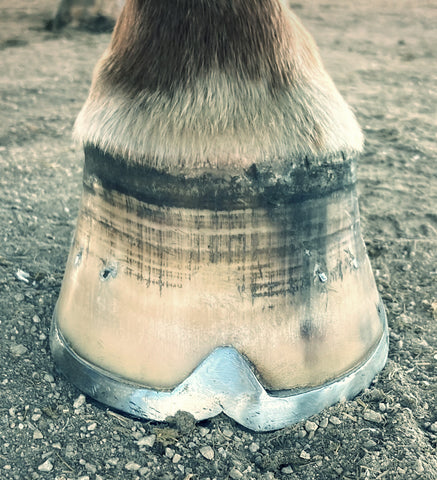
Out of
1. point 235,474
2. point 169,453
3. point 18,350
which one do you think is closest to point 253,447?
point 235,474

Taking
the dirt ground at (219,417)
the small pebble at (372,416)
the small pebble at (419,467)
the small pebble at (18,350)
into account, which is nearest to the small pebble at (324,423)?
the dirt ground at (219,417)

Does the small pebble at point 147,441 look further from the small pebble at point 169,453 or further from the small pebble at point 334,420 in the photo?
the small pebble at point 334,420

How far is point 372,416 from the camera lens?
1.56 metres

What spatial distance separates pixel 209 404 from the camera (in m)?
1.48

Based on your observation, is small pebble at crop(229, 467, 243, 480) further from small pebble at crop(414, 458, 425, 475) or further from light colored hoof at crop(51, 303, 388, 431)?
small pebble at crop(414, 458, 425, 475)

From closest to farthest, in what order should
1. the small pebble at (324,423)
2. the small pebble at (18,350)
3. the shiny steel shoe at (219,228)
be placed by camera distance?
the shiny steel shoe at (219,228)
the small pebble at (324,423)
the small pebble at (18,350)

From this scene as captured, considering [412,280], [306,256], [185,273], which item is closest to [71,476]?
[185,273]

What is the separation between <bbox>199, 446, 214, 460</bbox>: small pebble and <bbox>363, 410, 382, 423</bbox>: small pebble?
0.40 meters

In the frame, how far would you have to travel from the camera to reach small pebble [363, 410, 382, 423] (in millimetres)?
1559

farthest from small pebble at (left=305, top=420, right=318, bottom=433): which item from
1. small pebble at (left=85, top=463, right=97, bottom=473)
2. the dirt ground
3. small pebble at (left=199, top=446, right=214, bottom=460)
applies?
small pebble at (left=85, top=463, right=97, bottom=473)

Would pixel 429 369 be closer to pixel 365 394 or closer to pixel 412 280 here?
pixel 365 394

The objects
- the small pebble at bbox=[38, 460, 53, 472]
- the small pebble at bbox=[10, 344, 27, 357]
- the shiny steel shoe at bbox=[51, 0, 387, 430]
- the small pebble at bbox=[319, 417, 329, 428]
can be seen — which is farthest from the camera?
the small pebble at bbox=[10, 344, 27, 357]

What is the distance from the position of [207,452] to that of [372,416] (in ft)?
1.40

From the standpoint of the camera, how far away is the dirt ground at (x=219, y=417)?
144cm
